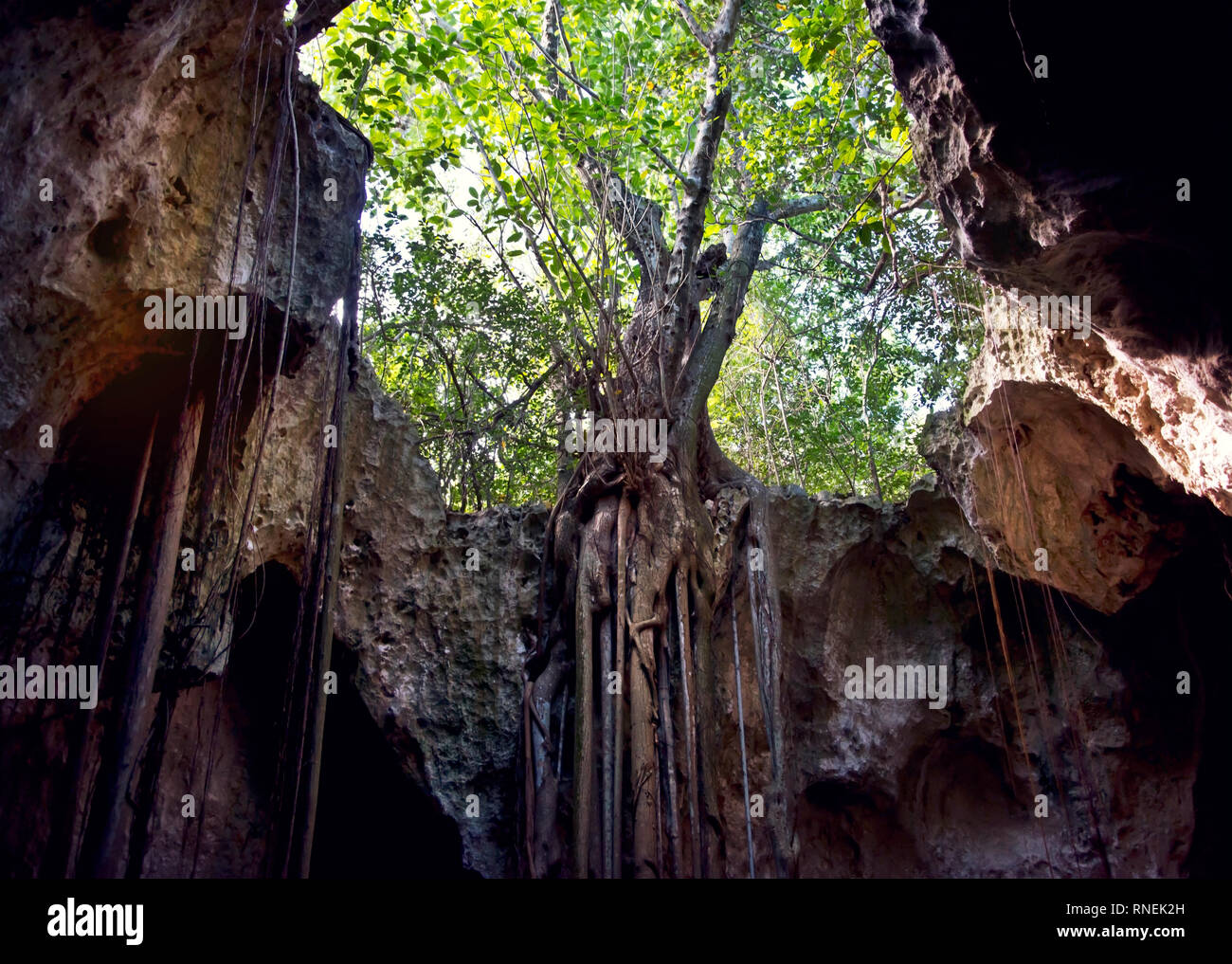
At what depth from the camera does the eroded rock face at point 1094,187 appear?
11.6 feet

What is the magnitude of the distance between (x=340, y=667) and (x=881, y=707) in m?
3.85

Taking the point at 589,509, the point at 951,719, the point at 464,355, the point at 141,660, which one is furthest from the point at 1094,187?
the point at 464,355

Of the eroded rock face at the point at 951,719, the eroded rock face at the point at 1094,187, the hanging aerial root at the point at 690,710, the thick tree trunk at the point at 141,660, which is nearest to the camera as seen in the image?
the thick tree trunk at the point at 141,660

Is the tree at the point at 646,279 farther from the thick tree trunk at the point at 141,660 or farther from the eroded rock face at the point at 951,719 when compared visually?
the thick tree trunk at the point at 141,660

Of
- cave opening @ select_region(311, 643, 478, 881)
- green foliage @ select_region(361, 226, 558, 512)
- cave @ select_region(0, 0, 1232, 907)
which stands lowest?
cave opening @ select_region(311, 643, 478, 881)

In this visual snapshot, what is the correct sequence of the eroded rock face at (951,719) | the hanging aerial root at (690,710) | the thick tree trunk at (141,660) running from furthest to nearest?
the eroded rock face at (951,719)
the hanging aerial root at (690,710)
the thick tree trunk at (141,660)

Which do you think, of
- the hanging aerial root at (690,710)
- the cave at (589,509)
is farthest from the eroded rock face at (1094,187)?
the hanging aerial root at (690,710)

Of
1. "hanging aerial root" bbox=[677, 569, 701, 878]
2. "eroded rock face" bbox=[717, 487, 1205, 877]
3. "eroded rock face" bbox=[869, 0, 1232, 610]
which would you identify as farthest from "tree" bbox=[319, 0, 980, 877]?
"eroded rock face" bbox=[869, 0, 1232, 610]

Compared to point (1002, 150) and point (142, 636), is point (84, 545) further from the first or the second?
point (1002, 150)

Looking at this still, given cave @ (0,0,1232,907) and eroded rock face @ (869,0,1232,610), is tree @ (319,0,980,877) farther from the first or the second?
eroded rock face @ (869,0,1232,610)

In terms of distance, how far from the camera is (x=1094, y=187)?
370cm

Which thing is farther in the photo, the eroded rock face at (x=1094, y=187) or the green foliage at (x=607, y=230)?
the green foliage at (x=607, y=230)

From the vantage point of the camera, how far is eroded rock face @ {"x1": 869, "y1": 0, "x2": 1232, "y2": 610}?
3.54 m
